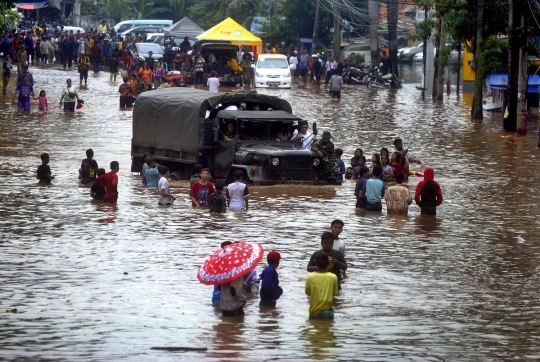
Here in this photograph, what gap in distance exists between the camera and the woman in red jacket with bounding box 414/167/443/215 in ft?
64.8

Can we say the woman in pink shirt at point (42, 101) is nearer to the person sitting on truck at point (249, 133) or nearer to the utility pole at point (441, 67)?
the utility pole at point (441, 67)

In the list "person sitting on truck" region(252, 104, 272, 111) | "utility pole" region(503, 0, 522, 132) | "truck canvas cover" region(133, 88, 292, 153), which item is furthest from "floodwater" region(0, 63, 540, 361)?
"utility pole" region(503, 0, 522, 132)

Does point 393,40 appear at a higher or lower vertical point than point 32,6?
lower

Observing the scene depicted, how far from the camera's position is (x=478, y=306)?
1330cm

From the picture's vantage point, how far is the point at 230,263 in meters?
12.2

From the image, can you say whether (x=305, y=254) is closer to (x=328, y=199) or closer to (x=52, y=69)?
(x=328, y=199)

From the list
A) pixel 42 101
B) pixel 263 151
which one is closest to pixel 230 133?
pixel 263 151

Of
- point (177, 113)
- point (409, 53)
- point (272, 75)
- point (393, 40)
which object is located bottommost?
point (177, 113)

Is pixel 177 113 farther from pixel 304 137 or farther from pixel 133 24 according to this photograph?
pixel 133 24

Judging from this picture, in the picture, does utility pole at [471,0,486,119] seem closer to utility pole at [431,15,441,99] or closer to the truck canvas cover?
utility pole at [431,15,441,99]

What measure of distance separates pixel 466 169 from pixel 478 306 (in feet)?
47.3

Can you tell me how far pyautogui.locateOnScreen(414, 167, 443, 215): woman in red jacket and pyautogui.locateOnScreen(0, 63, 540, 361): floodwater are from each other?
0.74 feet

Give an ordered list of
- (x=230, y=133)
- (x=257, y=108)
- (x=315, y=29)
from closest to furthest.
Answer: (x=230, y=133) → (x=257, y=108) → (x=315, y=29)

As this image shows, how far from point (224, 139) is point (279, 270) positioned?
8827 millimetres
